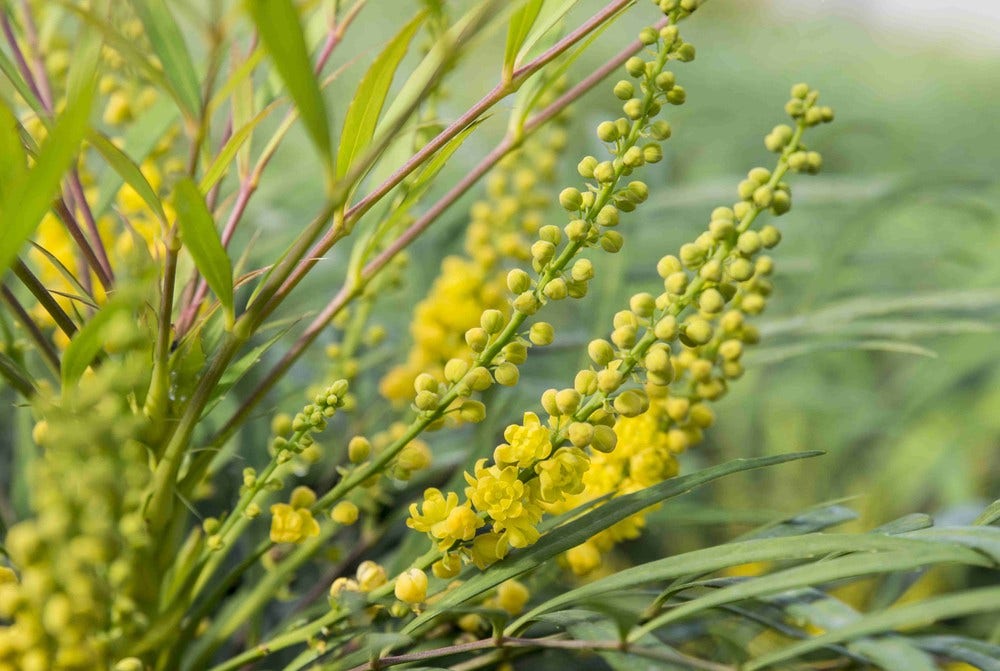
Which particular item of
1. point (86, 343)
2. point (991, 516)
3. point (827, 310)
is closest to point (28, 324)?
point (86, 343)

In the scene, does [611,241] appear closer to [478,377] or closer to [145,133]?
[478,377]

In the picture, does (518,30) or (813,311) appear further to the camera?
(813,311)

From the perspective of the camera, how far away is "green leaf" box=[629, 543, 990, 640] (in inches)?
8.3

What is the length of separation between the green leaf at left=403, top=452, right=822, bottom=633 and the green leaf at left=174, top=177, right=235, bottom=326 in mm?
→ 105

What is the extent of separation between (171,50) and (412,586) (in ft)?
0.60

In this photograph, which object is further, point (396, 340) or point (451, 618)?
point (396, 340)

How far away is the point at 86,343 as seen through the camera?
0.22 meters

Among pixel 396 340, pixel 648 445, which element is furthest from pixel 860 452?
pixel 648 445

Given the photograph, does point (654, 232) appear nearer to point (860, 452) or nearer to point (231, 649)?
point (860, 452)

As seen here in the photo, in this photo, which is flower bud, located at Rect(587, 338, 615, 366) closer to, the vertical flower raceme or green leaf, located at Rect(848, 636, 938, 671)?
the vertical flower raceme

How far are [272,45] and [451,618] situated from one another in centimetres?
22

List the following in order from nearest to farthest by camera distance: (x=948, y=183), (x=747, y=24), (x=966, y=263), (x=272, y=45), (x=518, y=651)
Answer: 1. (x=272, y=45)
2. (x=518, y=651)
3. (x=948, y=183)
4. (x=966, y=263)
5. (x=747, y=24)

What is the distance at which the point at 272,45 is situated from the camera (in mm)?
188

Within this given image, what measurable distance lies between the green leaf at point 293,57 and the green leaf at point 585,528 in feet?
0.43
